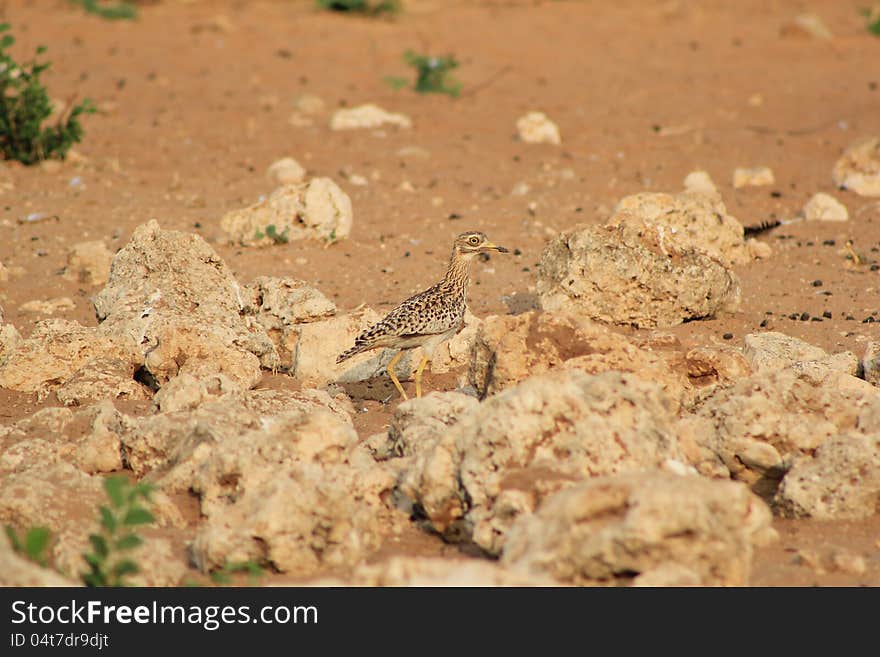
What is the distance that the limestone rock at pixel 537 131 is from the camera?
42.7 ft

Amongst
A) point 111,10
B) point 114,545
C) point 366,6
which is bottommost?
point 111,10

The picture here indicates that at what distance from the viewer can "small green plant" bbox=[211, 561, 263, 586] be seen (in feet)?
14.4

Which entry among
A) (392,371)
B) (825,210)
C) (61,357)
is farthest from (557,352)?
(825,210)

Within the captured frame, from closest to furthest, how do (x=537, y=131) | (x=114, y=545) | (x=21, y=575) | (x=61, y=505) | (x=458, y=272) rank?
1. (x=21, y=575)
2. (x=114, y=545)
3. (x=61, y=505)
4. (x=458, y=272)
5. (x=537, y=131)

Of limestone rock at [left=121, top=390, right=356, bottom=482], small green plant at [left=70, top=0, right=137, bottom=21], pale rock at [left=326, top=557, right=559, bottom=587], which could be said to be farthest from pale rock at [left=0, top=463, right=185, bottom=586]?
small green plant at [left=70, top=0, right=137, bottom=21]

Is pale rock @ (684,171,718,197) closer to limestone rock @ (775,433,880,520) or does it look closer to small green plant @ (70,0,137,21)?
limestone rock @ (775,433,880,520)

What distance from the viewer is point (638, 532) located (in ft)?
12.9

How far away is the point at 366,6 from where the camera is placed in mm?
18734

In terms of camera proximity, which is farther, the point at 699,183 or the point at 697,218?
the point at 699,183

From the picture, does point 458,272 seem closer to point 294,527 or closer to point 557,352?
point 557,352

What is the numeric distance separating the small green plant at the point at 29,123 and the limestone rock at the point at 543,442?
7.79 metres

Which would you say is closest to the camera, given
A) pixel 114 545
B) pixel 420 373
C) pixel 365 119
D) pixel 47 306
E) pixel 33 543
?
pixel 33 543

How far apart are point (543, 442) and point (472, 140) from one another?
8.70m

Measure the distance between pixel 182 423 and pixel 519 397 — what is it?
5.67ft
